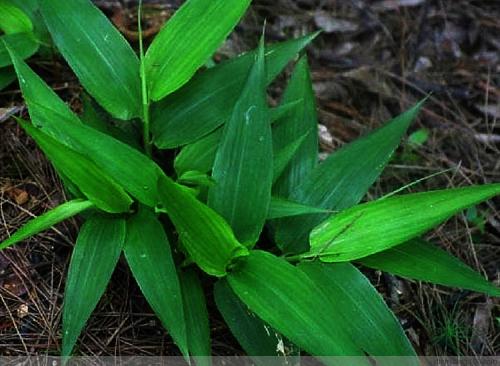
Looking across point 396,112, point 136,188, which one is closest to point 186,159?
point 136,188

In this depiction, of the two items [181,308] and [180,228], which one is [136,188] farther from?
[181,308]

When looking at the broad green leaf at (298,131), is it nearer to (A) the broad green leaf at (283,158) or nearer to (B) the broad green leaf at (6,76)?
(A) the broad green leaf at (283,158)

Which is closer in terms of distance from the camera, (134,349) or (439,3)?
(134,349)

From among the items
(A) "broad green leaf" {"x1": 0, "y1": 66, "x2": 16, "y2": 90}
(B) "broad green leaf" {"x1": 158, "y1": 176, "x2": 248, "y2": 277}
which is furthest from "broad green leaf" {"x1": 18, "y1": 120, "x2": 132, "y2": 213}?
(A) "broad green leaf" {"x1": 0, "y1": 66, "x2": 16, "y2": 90}

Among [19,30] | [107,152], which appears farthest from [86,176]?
[19,30]

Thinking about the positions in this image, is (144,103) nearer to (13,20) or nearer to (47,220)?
(47,220)

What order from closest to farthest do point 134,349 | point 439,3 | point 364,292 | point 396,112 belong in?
point 364,292, point 134,349, point 396,112, point 439,3

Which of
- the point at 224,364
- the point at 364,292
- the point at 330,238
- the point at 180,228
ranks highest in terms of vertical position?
the point at 180,228

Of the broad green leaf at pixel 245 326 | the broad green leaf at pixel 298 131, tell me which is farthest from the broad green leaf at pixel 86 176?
the broad green leaf at pixel 298 131
